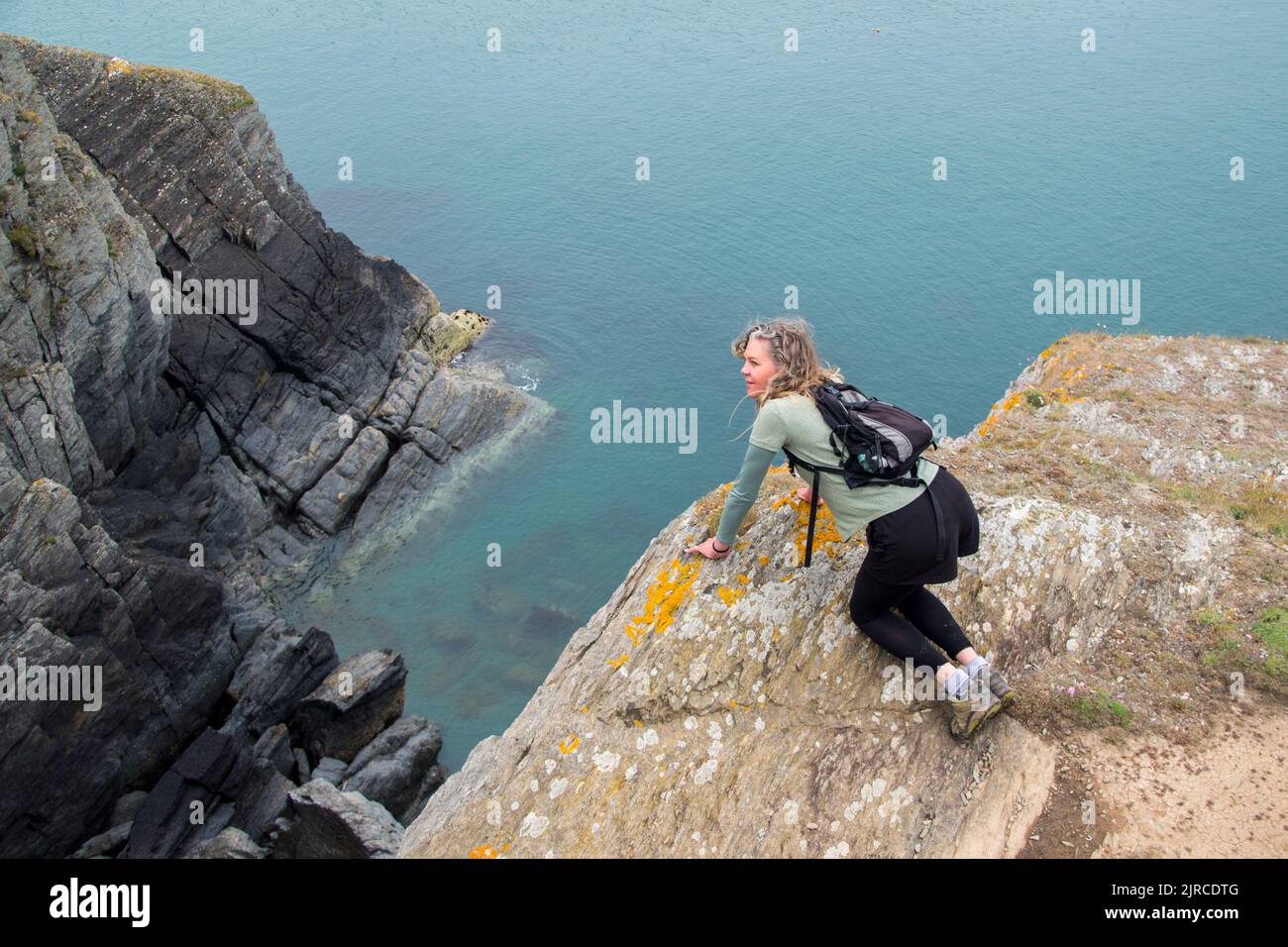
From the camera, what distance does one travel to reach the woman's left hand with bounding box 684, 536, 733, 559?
1254 centimetres

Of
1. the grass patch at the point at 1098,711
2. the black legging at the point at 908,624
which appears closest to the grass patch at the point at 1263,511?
the grass patch at the point at 1098,711

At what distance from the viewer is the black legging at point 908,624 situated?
1045 cm

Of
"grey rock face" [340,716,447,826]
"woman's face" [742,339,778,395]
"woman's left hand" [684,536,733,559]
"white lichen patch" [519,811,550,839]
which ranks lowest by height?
"grey rock face" [340,716,447,826]

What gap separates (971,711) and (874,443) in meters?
3.18

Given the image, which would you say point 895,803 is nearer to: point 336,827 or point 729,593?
point 729,593

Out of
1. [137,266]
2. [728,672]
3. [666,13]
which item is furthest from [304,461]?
[666,13]

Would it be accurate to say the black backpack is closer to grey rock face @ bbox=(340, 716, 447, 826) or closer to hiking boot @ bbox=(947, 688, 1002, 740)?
hiking boot @ bbox=(947, 688, 1002, 740)

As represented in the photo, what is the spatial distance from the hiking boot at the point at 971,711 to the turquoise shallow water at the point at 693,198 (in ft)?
79.2

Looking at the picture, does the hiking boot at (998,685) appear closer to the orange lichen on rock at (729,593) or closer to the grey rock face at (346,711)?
the orange lichen on rock at (729,593)

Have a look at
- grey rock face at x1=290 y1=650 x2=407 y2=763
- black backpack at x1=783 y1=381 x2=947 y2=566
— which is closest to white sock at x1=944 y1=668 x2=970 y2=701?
black backpack at x1=783 y1=381 x2=947 y2=566

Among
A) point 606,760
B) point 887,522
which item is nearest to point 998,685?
point 887,522

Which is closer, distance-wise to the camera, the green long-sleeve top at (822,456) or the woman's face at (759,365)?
the green long-sleeve top at (822,456)

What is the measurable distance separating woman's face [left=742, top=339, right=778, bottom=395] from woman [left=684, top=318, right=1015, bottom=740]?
10 millimetres
